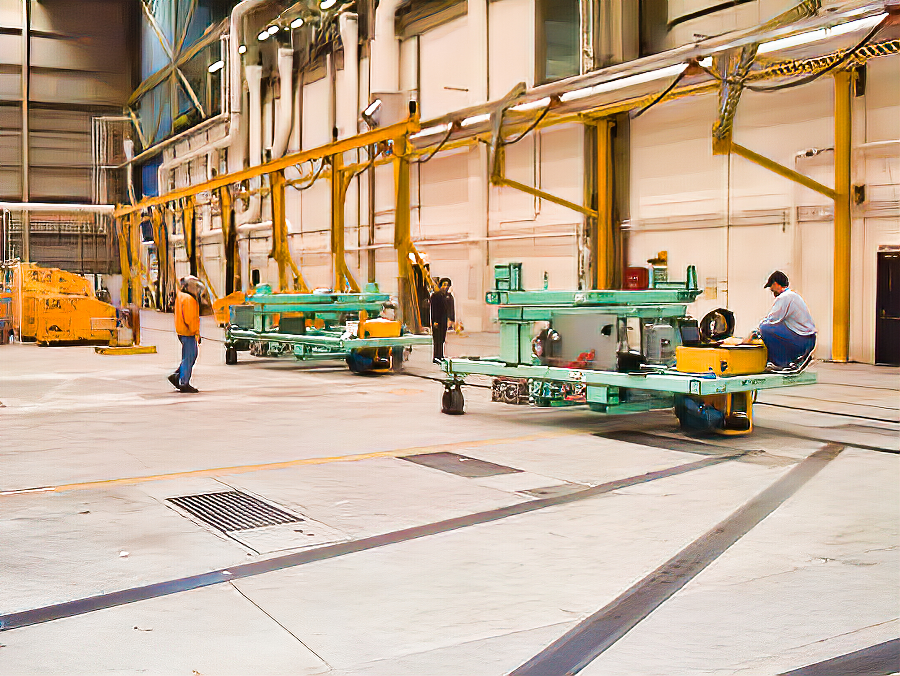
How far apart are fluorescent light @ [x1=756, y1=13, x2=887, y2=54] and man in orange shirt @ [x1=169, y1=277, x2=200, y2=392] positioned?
7.98 metres

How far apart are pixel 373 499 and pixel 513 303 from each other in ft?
12.6

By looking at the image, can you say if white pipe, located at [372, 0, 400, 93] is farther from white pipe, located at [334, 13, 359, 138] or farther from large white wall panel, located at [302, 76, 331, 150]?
large white wall panel, located at [302, 76, 331, 150]

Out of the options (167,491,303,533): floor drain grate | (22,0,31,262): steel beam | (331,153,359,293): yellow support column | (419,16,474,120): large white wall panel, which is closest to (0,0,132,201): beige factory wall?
(22,0,31,262): steel beam

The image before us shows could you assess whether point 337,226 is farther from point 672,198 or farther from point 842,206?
point 842,206

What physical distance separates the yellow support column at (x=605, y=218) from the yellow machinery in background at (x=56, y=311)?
9.83 metres

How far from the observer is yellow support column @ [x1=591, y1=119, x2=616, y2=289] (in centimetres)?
1941

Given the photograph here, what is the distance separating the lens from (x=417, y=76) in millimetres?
25453

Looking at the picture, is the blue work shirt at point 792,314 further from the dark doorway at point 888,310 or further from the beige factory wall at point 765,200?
the beige factory wall at point 765,200

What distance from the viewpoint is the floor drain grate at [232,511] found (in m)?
5.33

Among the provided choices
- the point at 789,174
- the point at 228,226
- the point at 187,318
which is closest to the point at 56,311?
the point at 228,226

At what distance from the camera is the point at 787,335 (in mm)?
8508

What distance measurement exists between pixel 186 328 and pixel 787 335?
7.05m

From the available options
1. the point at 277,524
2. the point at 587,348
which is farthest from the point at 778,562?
the point at 587,348

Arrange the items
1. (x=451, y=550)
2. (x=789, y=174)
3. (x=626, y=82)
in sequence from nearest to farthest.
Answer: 1. (x=451, y=550)
2. (x=626, y=82)
3. (x=789, y=174)
